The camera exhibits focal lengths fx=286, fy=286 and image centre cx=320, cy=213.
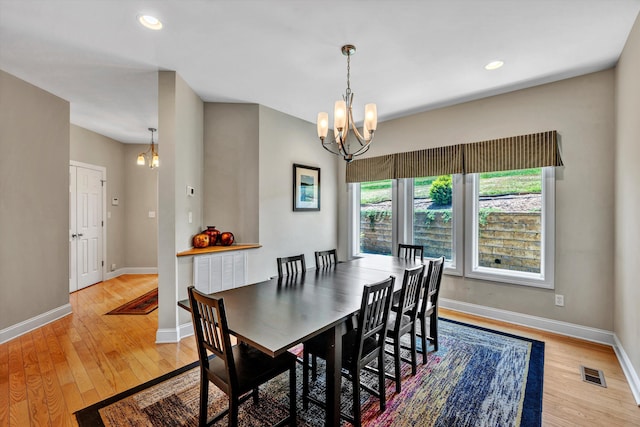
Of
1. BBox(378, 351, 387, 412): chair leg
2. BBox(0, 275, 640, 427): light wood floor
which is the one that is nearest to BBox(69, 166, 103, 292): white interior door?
BBox(0, 275, 640, 427): light wood floor

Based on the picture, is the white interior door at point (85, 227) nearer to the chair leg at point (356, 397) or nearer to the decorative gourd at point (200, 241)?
the decorative gourd at point (200, 241)

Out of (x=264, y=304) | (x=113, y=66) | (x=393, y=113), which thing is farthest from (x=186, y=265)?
(x=393, y=113)

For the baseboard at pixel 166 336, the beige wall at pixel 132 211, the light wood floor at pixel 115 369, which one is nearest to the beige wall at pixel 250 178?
the baseboard at pixel 166 336

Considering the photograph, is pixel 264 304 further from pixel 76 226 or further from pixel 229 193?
pixel 76 226

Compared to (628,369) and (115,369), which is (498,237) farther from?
(115,369)

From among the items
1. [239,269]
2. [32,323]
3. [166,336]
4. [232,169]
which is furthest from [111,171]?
[166,336]

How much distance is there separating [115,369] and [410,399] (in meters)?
2.44

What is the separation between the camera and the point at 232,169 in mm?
3750

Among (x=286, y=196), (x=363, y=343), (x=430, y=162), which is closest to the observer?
(x=363, y=343)

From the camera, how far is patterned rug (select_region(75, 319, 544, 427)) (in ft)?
6.12

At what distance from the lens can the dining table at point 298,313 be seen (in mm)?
1449

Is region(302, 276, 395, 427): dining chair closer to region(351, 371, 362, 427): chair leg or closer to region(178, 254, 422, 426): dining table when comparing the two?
region(351, 371, 362, 427): chair leg

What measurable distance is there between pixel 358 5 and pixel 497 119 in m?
2.45

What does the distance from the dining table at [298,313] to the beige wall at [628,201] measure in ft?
5.89
